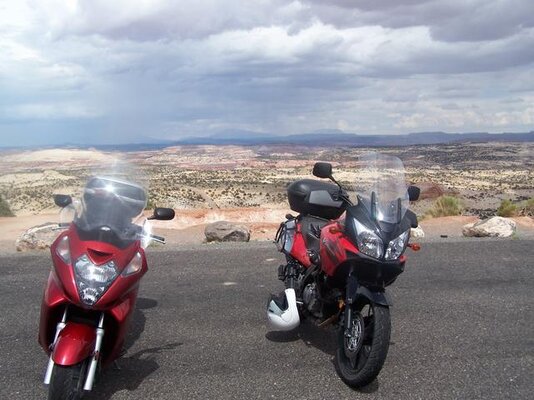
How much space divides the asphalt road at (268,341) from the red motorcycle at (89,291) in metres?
0.62

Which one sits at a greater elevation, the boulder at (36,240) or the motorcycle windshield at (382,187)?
the motorcycle windshield at (382,187)

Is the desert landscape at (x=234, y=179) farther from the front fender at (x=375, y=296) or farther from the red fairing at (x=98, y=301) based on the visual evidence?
the red fairing at (x=98, y=301)

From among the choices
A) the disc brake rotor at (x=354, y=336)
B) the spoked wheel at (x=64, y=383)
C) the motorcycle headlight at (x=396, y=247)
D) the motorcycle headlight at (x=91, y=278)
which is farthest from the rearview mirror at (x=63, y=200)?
the motorcycle headlight at (x=396, y=247)

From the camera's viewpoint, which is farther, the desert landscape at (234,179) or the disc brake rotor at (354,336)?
the desert landscape at (234,179)

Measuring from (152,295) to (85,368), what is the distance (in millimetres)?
3199

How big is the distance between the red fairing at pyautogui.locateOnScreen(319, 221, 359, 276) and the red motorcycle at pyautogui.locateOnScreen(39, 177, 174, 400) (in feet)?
4.87

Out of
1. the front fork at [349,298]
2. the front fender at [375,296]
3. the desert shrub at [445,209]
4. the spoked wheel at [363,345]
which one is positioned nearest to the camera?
the spoked wheel at [363,345]

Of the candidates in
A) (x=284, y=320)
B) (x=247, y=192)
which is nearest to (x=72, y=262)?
(x=284, y=320)

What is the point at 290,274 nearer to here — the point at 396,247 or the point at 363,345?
the point at 363,345

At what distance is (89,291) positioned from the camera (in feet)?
11.7

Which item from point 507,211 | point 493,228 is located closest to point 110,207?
point 493,228

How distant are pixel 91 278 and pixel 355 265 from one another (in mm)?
1917

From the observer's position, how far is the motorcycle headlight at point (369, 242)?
13.3 feet

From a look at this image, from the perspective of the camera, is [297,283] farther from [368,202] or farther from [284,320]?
[368,202]
